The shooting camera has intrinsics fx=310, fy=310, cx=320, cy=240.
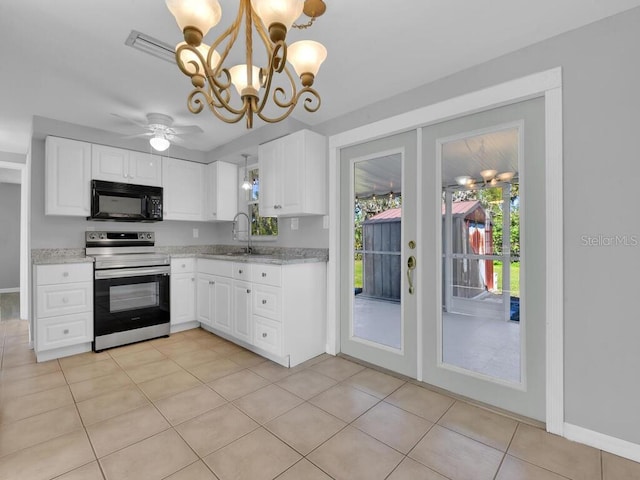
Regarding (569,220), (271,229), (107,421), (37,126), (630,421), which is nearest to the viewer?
(630,421)

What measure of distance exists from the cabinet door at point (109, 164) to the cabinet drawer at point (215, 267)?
4.16 feet

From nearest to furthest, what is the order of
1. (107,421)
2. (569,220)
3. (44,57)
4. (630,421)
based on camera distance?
1. (630,421)
2. (569,220)
3. (107,421)
4. (44,57)

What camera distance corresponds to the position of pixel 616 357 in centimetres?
167

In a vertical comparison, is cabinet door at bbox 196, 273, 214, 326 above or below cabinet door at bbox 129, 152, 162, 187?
below

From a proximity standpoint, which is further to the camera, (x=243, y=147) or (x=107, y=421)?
(x=243, y=147)

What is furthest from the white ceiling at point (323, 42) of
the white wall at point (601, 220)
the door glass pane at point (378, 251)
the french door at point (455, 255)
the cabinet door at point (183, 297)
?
the cabinet door at point (183, 297)

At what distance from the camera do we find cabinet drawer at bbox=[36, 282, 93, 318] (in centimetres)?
288

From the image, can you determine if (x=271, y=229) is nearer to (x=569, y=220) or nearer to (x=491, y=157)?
(x=491, y=157)

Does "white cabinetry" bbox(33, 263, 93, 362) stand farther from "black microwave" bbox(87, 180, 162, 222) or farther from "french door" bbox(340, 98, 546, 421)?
"french door" bbox(340, 98, 546, 421)

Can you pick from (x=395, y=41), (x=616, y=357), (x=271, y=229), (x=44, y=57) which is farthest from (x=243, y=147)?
(x=616, y=357)

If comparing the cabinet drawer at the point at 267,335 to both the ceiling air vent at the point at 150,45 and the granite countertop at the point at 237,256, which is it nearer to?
the granite countertop at the point at 237,256

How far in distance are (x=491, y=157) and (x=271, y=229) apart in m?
2.48

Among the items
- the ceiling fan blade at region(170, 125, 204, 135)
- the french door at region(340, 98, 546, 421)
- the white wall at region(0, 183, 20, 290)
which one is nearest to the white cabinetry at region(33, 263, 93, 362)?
the ceiling fan blade at region(170, 125, 204, 135)

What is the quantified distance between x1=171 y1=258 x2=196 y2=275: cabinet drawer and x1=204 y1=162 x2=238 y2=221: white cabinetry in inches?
25.4
